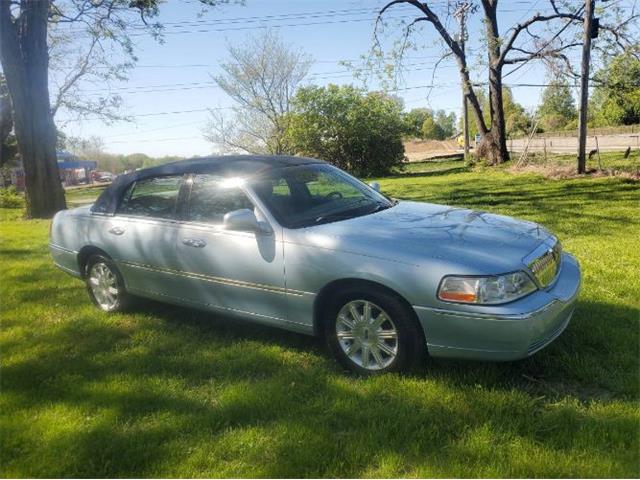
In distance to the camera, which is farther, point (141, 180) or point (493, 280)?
point (141, 180)

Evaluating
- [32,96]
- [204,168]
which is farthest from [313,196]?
[32,96]

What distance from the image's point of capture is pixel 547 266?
12.1 feet

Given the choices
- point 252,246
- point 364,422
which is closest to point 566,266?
point 364,422

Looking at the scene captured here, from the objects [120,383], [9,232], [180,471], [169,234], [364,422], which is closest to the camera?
[180,471]

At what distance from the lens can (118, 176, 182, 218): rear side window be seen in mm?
4742

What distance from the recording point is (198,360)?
13.3 feet

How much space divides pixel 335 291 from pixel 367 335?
369mm

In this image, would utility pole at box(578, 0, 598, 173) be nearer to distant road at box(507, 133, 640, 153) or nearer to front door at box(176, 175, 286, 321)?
distant road at box(507, 133, 640, 153)

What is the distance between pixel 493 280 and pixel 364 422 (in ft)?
3.74

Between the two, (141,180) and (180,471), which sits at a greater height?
(141,180)

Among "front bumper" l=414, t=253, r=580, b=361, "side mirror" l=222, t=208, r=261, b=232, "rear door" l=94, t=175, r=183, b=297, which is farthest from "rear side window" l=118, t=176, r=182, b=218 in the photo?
"front bumper" l=414, t=253, r=580, b=361

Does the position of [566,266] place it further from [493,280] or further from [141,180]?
[141,180]

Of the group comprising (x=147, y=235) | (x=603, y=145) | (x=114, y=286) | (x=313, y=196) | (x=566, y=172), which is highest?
(x=603, y=145)

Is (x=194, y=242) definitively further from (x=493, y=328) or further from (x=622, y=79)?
(x=622, y=79)
